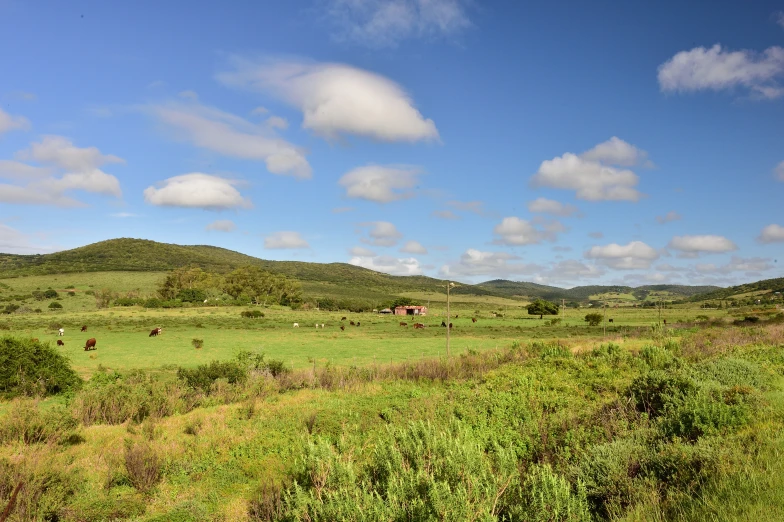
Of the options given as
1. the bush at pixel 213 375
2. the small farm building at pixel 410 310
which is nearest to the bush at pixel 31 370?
the bush at pixel 213 375

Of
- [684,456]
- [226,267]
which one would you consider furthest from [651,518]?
[226,267]

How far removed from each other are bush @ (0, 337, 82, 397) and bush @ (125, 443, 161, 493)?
449 inches

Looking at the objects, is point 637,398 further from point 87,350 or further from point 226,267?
point 226,267

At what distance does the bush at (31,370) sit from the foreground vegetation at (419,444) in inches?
16.4

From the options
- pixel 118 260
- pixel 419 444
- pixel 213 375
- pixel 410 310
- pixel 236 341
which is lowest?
pixel 410 310

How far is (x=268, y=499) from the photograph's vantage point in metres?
8.69

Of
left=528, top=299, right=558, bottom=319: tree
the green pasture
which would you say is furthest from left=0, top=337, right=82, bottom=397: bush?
left=528, top=299, right=558, bottom=319: tree

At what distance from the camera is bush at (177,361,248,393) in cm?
2072

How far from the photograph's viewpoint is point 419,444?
25.1 ft

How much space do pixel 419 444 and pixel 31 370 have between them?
21.0 metres

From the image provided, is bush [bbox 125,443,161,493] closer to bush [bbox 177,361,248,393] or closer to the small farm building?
bush [bbox 177,361,248,393]

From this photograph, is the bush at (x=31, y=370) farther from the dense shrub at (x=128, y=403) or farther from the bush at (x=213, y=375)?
the bush at (x=213, y=375)

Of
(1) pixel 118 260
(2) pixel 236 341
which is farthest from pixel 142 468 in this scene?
(1) pixel 118 260

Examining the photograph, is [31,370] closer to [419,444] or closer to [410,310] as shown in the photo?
[419,444]
